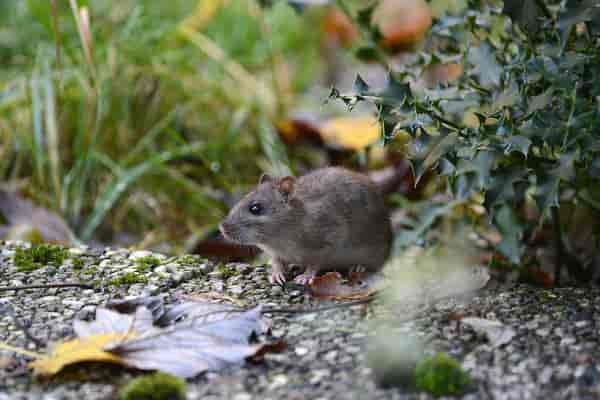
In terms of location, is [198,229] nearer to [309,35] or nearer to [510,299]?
[510,299]

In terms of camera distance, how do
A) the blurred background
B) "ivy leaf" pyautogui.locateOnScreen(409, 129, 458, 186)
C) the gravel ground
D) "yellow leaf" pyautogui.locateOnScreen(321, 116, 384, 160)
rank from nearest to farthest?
the gravel ground, "ivy leaf" pyautogui.locateOnScreen(409, 129, 458, 186), the blurred background, "yellow leaf" pyautogui.locateOnScreen(321, 116, 384, 160)

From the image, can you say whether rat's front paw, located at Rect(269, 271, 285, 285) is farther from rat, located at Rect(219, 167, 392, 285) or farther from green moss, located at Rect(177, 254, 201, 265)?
green moss, located at Rect(177, 254, 201, 265)

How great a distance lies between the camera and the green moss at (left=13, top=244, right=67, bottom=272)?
3.78m

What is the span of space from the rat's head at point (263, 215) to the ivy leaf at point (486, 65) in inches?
42.6

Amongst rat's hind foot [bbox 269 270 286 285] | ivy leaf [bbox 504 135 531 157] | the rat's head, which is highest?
ivy leaf [bbox 504 135 531 157]

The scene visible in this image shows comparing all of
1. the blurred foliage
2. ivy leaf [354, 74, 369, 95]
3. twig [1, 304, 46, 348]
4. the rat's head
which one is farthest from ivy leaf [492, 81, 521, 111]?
twig [1, 304, 46, 348]

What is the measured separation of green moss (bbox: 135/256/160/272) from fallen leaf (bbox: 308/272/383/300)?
71 cm

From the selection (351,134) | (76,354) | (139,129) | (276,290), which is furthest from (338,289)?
(351,134)

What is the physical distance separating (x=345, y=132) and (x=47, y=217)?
2509 millimetres

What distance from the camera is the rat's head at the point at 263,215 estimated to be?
4246 millimetres

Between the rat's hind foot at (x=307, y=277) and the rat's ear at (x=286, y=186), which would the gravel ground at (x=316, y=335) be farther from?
the rat's ear at (x=286, y=186)

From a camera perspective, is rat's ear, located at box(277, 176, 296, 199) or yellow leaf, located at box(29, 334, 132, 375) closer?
yellow leaf, located at box(29, 334, 132, 375)

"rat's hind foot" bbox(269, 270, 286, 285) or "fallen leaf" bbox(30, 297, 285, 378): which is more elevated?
"fallen leaf" bbox(30, 297, 285, 378)

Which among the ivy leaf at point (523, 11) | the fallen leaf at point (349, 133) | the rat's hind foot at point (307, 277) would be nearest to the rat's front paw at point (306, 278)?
the rat's hind foot at point (307, 277)
